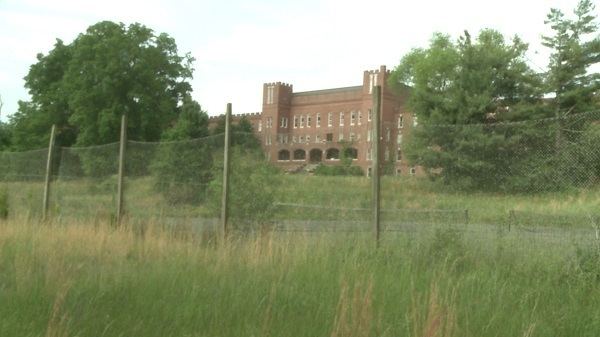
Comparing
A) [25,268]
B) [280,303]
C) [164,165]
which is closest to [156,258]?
[25,268]

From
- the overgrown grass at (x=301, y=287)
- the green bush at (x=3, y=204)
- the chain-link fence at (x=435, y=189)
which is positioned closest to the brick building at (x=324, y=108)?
the green bush at (x=3, y=204)

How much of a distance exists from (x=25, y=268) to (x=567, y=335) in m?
4.43

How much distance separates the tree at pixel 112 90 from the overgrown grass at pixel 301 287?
49.5 metres

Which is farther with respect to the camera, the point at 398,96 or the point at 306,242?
the point at 398,96

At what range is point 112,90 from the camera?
56.0 m

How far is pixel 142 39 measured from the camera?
58281 mm

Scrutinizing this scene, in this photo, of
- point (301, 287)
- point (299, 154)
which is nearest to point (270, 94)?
point (299, 154)

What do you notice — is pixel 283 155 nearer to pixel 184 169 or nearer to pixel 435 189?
pixel 184 169

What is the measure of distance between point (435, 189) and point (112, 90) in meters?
51.7

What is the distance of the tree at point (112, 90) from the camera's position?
183 feet

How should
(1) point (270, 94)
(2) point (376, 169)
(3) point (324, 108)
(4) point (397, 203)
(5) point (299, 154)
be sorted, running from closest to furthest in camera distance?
(2) point (376, 169), (4) point (397, 203), (5) point (299, 154), (3) point (324, 108), (1) point (270, 94)

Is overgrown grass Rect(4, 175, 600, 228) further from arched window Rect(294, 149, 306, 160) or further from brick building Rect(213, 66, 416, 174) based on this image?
brick building Rect(213, 66, 416, 174)

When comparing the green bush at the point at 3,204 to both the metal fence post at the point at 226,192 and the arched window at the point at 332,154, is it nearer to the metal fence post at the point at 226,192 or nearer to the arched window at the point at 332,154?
the metal fence post at the point at 226,192

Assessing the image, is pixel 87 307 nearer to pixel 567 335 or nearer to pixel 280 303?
pixel 280 303
